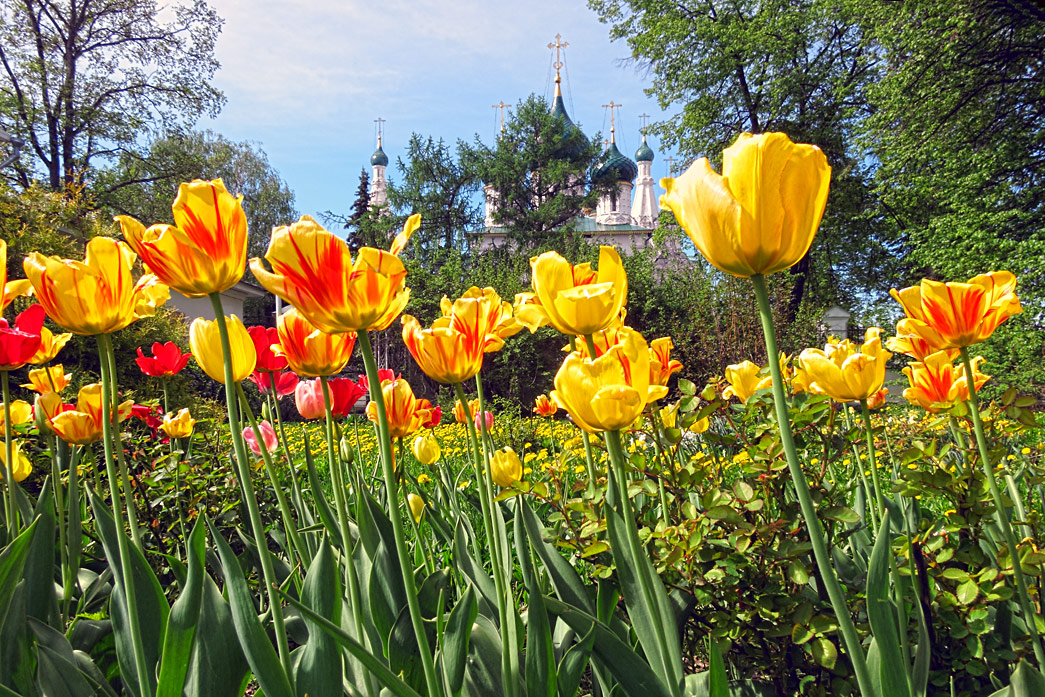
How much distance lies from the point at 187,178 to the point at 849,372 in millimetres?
19029

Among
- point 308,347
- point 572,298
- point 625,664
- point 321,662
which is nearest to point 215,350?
point 308,347

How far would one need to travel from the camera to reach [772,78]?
1456cm

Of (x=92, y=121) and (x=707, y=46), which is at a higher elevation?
(x=707, y=46)

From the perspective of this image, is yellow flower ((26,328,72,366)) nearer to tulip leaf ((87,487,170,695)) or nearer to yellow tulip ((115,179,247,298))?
tulip leaf ((87,487,170,695))

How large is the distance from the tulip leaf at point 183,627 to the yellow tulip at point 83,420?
2.44ft

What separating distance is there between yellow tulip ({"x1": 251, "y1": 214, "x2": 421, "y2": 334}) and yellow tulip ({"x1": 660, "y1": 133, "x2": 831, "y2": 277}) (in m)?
0.35

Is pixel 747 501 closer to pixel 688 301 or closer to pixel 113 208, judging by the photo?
pixel 688 301

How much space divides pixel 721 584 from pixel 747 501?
0.23 metres

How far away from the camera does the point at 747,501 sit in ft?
3.49

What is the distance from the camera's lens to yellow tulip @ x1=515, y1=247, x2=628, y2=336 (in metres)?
0.87

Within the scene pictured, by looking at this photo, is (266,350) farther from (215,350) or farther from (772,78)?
(772,78)

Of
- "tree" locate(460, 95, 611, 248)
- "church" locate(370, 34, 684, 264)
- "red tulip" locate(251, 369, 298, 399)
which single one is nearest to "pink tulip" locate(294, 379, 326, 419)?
"red tulip" locate(251, 369, 298, 399)

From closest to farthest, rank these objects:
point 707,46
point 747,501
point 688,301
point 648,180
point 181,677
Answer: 1. point 181,677
2. point 747,501
3. point 688,301
4. point 707,46
5. point 648,180

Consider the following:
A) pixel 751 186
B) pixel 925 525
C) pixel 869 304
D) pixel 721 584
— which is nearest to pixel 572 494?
pixel 721 584
